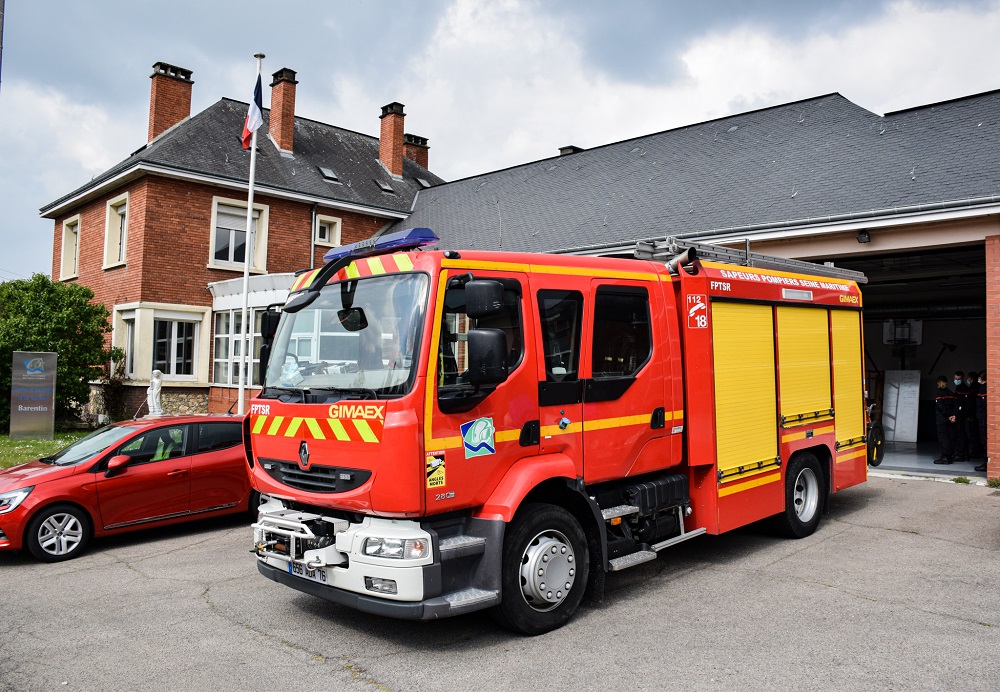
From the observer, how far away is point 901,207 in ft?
36.9

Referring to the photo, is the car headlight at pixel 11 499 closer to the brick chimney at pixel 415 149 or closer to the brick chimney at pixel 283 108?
the brick chimney at pixel 283 108

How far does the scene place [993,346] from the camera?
10727mm

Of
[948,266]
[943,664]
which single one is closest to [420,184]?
[948,266]

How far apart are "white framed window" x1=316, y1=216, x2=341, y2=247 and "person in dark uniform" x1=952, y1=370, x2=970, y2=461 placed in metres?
18.0

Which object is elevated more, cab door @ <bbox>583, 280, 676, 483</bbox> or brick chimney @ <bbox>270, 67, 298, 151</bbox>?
brick chimney @ <bbox>270, 67, 298, 151</bbox>

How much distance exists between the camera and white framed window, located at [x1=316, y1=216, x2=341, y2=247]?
79.3 feet

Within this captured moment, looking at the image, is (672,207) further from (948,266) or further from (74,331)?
(74,331)

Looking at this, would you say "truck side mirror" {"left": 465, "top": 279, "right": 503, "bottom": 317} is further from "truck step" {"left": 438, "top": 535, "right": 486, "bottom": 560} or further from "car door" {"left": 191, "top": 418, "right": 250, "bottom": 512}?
"car door" {"left": 191, "top": 418, "right": 250, "bottom": 512}

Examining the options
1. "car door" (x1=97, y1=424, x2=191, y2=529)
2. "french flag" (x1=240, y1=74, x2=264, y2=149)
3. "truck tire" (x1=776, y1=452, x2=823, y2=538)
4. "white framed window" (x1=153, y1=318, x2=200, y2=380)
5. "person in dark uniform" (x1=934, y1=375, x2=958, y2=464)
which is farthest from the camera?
"white framed window" (x1=153, y1=318, x2=200, y2=380)

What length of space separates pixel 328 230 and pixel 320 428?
67.7ft

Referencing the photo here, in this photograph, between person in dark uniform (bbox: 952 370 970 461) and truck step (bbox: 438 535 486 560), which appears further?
person in dark uniform (bbox: 952 370 970 461)

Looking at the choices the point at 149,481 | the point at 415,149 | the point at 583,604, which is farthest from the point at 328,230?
the point at 583,604

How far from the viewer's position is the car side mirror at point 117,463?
8125 mm

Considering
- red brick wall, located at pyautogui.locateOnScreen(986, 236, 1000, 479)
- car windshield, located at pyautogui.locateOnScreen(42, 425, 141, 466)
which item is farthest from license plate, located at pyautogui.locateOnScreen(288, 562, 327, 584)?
red brick wall, located at pyautogui.locateOnScreen(986, 236, 1000, 479)
